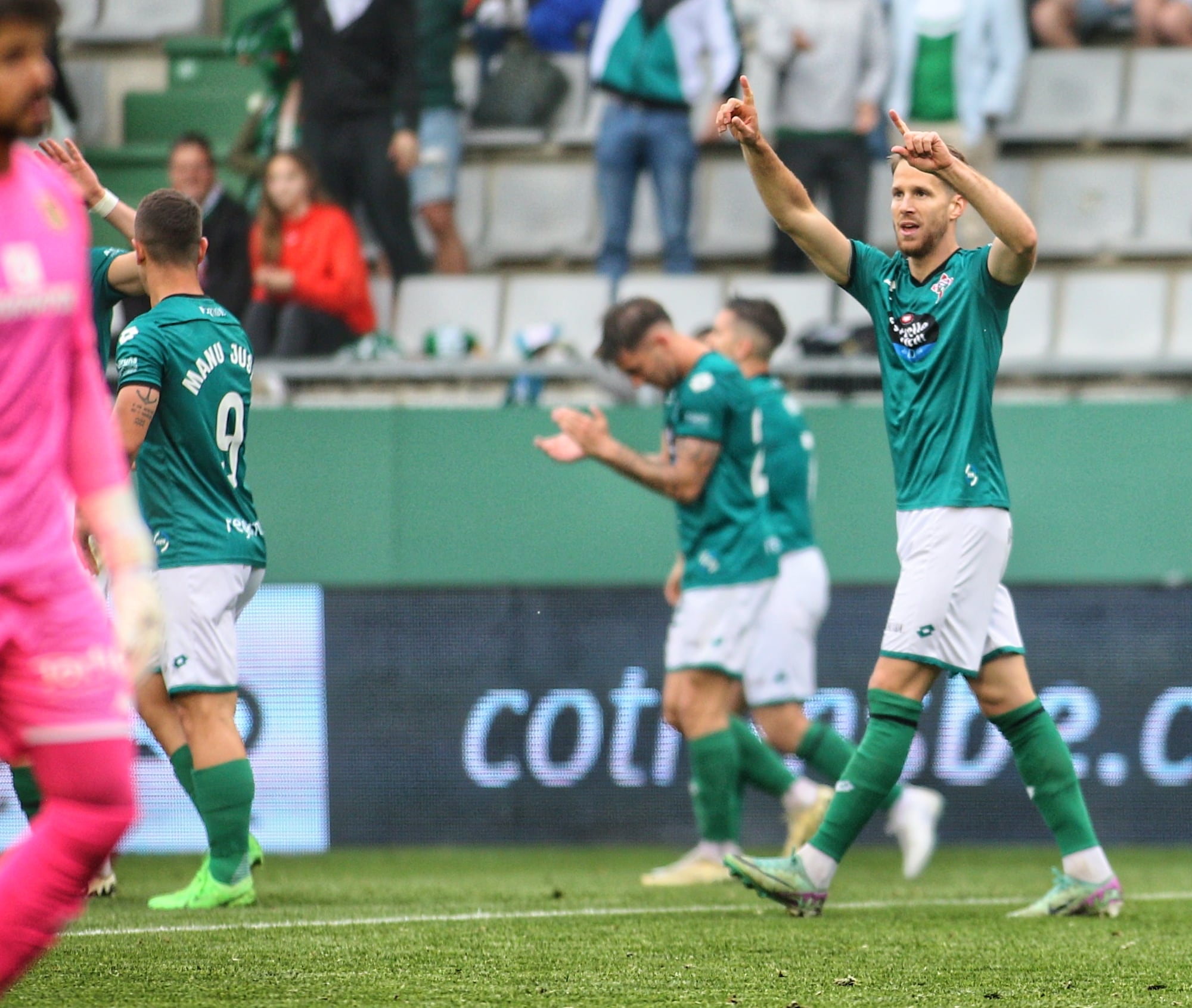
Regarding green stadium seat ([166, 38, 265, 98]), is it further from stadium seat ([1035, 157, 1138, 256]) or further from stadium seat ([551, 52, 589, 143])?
stadium seat ([1035, 157, 1138, 256])

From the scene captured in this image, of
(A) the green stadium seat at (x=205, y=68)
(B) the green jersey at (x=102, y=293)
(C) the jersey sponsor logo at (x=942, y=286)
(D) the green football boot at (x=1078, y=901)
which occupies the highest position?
(A) the green stadium seat at (x=205, y=68)

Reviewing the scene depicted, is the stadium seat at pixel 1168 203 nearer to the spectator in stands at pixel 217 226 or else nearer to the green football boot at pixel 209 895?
the spectator in stands at pixel 217 226

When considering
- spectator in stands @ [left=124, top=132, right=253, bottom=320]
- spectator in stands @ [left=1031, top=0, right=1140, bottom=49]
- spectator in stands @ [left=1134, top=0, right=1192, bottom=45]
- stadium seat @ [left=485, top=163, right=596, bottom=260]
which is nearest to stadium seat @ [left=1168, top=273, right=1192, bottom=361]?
spectator in stands @ [left=1134, top=0, right=1192, bottom=45]

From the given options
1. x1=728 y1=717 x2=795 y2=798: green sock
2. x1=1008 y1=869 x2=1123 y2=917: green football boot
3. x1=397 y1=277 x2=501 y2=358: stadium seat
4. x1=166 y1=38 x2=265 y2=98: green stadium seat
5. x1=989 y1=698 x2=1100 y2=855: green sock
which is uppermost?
x1=166 y1=38 x2=265 y2=98: green stadium seat

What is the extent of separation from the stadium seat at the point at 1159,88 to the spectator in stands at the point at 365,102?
189 inches

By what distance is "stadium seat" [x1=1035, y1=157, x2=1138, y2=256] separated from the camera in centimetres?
1223

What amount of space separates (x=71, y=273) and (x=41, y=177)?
201mm

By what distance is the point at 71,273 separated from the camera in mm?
3246

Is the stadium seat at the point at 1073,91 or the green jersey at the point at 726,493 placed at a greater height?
the stadium seat at the point at 1073,91

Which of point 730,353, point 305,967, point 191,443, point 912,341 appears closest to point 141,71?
point 730,353

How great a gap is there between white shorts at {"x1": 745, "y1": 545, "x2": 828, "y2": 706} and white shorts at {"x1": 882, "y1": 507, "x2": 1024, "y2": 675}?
7.79ft

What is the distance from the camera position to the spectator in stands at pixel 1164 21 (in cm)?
1248

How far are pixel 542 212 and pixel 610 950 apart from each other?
27.3ft

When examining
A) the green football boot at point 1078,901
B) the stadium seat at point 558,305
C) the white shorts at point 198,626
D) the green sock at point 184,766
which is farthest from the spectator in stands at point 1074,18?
the green sock at point 184,766
